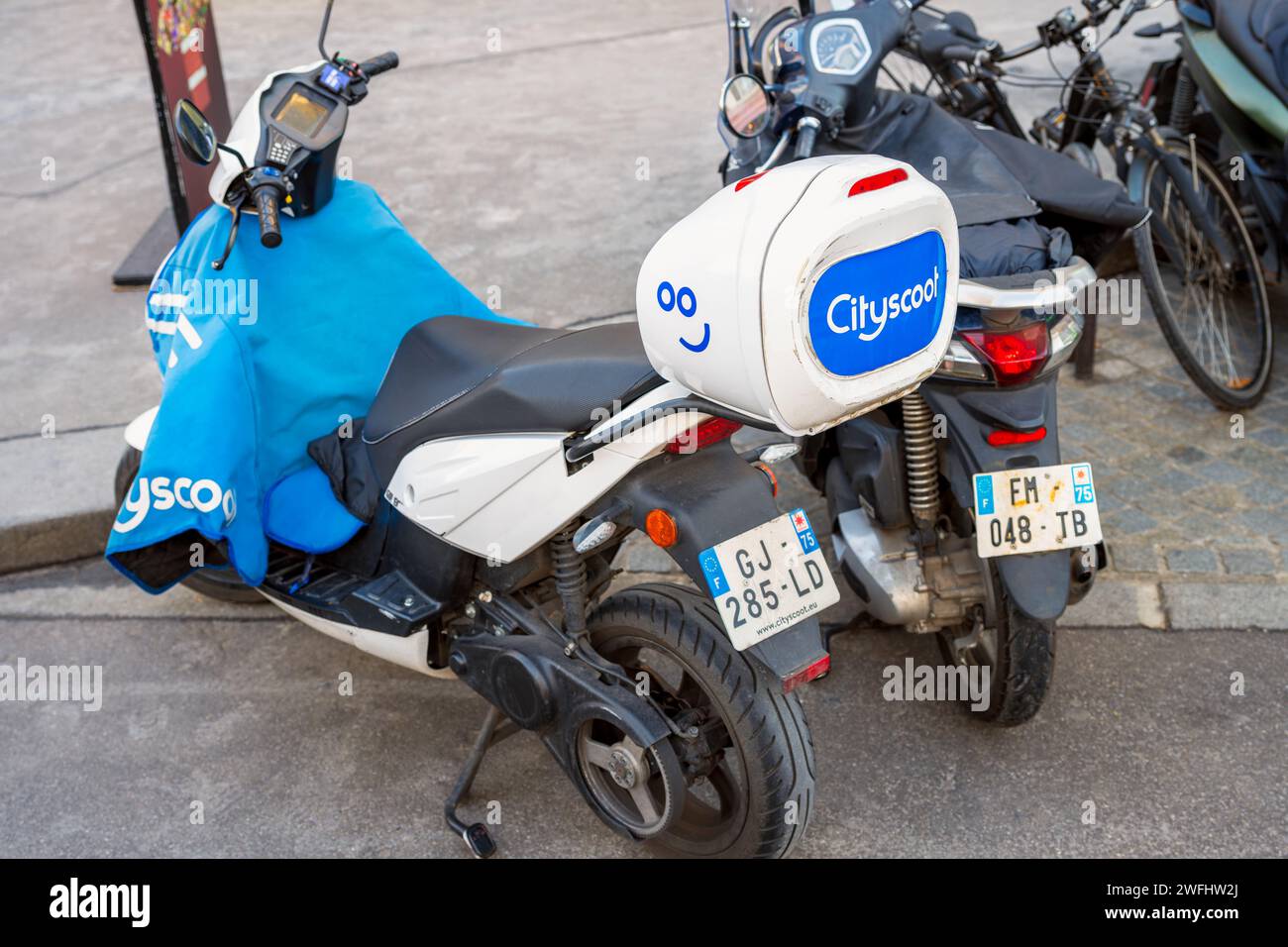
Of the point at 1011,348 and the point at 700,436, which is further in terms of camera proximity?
the point at 1011,348

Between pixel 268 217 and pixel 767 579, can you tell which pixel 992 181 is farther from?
pixel 268 217

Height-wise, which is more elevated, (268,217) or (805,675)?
(268,217)

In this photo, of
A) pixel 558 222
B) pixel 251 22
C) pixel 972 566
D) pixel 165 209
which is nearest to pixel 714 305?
pixel 972 566

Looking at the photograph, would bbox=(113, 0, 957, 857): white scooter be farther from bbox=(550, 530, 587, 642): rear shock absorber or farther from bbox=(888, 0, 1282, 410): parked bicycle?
bbox=(888, 0, 1282, 410): parked bicycle

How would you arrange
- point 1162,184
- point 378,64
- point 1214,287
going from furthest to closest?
point 1214,287 → point 1162,184 → point 378,64

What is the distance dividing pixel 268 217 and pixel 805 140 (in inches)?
50.3

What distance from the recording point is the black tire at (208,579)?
3.71 metres

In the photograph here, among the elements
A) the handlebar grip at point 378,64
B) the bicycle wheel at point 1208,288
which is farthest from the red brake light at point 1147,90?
the handlebar grip at point 378,64

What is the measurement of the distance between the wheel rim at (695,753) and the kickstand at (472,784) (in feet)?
1.25

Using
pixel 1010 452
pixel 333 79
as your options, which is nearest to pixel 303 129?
pixel 333 79

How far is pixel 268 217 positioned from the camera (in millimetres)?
2896

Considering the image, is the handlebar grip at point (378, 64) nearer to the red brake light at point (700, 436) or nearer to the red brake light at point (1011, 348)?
the red brake light at point (700, 436)

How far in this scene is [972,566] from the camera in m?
3.11
